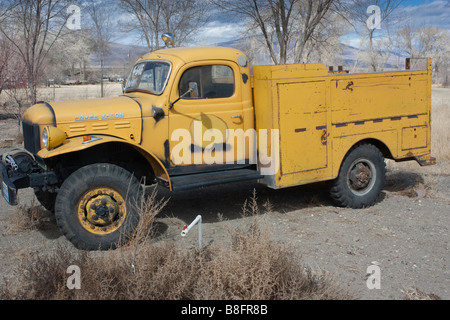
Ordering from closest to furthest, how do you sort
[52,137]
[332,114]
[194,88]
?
[52,137], [194,88], [332,114]

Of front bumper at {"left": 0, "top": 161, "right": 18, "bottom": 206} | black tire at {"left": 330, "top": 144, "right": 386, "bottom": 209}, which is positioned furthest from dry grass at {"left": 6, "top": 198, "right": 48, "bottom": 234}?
black tire at {"left": 330, "top": 144, "right": 386, "bottom": 209}

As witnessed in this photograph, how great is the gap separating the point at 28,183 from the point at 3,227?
1.35m

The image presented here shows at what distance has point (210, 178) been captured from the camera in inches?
235

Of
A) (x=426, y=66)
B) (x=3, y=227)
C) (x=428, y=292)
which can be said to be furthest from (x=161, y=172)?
(x=426, y=66)

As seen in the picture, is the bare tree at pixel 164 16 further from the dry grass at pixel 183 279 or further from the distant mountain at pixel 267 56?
the dry grass at pixel 183 279

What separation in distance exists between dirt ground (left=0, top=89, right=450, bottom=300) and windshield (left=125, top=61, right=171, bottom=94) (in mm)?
1715

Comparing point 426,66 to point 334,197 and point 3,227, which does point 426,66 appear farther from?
point 3,227

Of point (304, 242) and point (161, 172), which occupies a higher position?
point (161, 172)

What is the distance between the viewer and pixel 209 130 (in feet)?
19.8

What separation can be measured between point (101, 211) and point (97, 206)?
70 millimetres

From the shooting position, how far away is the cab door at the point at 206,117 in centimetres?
590

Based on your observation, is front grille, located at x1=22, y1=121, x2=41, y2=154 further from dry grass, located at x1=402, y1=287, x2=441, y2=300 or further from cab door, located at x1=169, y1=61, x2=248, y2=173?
dry grass, located at x1=402, y1=287, x2=441, y2=300

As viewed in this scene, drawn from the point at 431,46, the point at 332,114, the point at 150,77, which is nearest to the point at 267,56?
the point at 431,46

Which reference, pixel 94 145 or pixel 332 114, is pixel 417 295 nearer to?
pixel 332 114
